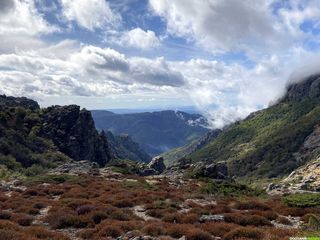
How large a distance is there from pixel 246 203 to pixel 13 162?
72623mm

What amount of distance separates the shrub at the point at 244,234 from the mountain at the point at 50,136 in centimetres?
9074

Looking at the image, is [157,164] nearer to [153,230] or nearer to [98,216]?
[98,216]

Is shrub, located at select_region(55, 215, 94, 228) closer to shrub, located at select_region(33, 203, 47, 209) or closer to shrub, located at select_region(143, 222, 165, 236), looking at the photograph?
shrub, located at select_region(143, 222, 165, 236)

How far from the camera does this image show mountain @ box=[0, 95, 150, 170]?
111 metres

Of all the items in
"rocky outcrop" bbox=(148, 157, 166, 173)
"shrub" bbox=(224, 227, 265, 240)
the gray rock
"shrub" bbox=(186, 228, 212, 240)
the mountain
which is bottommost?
"rocky outcrop" bbox=(148, 157, 166, 173)

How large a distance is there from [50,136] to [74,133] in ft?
29.6

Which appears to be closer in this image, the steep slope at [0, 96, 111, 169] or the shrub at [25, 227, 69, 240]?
the shrub at [25, 227, 69, 240]

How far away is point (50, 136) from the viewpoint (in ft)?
466

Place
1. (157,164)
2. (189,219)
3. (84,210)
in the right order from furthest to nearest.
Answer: (157,164)
(84,210)
(189,219)

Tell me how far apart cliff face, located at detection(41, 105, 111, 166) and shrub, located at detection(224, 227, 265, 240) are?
123341mm

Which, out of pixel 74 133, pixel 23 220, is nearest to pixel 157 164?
pixel 74 133

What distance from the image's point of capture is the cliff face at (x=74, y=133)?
142 meters

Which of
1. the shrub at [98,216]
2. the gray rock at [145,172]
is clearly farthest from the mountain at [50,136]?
the shrub at [98,216]

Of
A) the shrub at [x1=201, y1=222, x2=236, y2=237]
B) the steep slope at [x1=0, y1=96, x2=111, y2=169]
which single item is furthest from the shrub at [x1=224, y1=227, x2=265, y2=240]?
the steep slope at [x1=0, y1=96, x2=111, y2=169]
